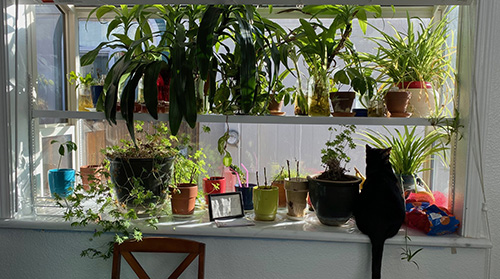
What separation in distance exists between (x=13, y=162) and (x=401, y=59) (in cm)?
167

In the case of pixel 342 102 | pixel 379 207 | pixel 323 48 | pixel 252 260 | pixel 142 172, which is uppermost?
pixel 323 48

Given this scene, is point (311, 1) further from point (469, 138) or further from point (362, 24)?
point (469, 138)

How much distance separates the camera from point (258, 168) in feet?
6.66

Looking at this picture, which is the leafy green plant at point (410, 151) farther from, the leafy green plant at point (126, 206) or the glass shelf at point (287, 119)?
the leafy green plant at point (126, 206)

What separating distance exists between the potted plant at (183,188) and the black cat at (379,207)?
69cm

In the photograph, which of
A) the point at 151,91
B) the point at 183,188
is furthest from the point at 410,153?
the point at 151,91

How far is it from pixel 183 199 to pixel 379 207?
31.6 inches

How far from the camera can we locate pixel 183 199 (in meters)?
1.66

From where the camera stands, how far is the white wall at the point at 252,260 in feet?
4.95

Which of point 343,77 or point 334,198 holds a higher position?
point 343,77

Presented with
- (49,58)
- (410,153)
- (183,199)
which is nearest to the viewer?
(183,199)

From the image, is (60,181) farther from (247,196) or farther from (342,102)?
(342,102)

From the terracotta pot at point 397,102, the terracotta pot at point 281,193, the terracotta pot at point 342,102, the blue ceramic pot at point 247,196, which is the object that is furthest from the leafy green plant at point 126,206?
the terracotta pot at point 397,102

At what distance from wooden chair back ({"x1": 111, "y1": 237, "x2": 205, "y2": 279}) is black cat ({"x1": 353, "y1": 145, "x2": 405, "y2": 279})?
25.4 inches
